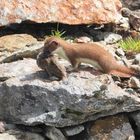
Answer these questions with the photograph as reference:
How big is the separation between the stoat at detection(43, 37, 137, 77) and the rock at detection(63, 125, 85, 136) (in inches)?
31.8

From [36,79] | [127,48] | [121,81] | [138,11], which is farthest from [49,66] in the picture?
[138,11]

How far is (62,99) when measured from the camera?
27.5ft

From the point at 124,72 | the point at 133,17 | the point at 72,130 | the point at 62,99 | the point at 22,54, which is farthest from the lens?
the point at 133,17

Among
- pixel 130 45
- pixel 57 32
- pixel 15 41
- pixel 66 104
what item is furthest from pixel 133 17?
pixel 66 104

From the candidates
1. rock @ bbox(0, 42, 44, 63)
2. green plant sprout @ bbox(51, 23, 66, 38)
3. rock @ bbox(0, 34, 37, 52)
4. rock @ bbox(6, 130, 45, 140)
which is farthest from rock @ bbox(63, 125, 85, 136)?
green plant sprout @ bbox(51, 23, 66, 38)

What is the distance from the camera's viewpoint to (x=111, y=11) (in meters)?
10.9

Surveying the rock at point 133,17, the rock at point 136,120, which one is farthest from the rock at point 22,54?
the rock at point 133,17

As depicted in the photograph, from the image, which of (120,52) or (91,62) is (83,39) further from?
(91,62)

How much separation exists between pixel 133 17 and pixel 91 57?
278 centimetres

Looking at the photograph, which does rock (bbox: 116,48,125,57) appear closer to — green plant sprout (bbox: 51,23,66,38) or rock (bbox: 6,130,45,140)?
green plant sprout (bbox: 51,23,66,38)

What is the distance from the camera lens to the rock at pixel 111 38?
10.6 metres

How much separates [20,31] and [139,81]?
8.75ft

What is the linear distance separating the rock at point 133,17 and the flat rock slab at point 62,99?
2.83 m

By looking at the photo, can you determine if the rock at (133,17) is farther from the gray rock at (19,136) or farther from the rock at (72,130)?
the gray rock at (19,136)
